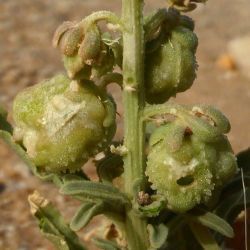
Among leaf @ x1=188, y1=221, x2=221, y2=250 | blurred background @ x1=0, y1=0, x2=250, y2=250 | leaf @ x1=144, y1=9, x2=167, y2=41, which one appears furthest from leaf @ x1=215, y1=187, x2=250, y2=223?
blurred background @ x1=0, y1=0, x2=250, y2=250

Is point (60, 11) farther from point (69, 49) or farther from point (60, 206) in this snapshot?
point (69, 49)

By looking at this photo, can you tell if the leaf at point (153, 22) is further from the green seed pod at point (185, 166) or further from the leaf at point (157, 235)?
the leaf at point (157, 235)

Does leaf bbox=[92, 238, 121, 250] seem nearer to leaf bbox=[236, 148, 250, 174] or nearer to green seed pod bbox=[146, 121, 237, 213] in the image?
green seed pod bbox=[146, 121, 237, 213]

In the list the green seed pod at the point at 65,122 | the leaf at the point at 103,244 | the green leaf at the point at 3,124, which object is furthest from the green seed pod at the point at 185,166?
the green leaf at the point at 3,124

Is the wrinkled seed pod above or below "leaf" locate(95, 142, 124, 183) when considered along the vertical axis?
above

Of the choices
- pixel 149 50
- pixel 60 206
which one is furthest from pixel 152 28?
pixel 60 206

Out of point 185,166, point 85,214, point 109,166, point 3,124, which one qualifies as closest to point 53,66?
point 3,124
